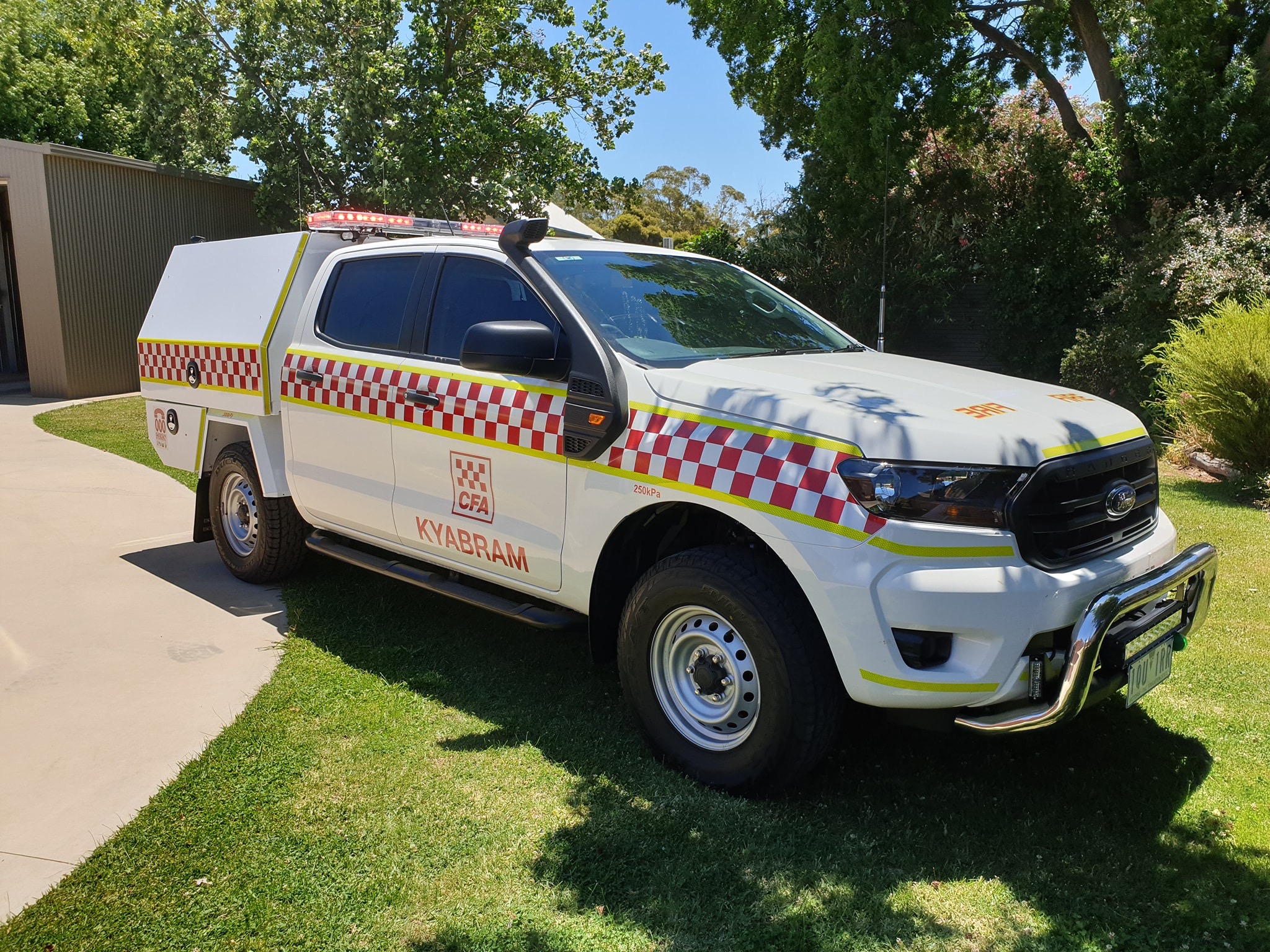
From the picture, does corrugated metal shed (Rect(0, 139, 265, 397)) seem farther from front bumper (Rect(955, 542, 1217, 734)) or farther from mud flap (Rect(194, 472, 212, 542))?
front bumper (Rect(955, 542, 1217, 734))

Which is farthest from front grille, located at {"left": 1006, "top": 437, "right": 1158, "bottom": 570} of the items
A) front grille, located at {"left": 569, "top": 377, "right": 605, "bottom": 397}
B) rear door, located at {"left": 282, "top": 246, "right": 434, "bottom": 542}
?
rear door, located at {"left": 282, "top": 246, "right": 434, "bottom": 542}

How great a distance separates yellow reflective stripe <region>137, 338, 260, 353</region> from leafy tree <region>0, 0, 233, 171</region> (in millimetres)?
12901

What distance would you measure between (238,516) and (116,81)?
804 inches

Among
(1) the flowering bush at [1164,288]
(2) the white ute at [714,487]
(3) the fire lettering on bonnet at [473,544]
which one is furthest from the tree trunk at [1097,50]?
(3) the fire lettering on bonnet at [473,544]

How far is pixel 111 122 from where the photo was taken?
20.9 meters

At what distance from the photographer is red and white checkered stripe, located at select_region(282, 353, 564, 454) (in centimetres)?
385

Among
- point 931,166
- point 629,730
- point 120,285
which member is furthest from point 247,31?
point 629,730

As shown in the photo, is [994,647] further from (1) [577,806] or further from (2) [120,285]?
(2) [120,285]

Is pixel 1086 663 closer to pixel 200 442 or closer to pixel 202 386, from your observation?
pixel 202 386

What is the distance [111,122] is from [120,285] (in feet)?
24.0

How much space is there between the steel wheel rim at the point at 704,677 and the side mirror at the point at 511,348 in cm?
109

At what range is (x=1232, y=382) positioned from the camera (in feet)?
25.2

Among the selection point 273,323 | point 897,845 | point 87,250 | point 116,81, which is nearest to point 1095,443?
point 897,845

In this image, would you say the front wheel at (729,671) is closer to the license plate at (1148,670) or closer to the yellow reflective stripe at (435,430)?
the yellow reflective stripe at (435,430)
